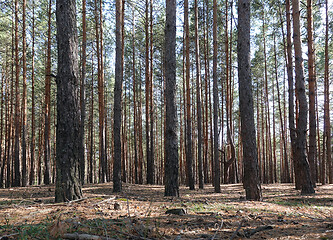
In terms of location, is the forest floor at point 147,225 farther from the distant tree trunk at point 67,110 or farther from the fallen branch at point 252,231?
the distant tree trunk at point 67,110

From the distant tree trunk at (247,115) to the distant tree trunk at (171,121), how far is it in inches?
71.5

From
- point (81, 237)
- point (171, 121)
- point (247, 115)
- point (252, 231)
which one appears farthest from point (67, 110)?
point (247, 115)

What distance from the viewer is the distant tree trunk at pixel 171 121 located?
6625 mm

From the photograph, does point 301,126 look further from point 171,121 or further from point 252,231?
point 252,231

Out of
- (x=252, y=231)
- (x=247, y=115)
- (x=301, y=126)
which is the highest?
(x=247, y=115)

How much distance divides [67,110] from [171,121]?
9.42 feet

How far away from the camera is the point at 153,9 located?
15.6 meters

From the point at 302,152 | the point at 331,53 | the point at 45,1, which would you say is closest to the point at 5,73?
the point at 45,1

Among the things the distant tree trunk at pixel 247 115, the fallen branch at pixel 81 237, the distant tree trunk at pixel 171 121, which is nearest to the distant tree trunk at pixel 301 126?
the distant tree trunk at pixel 247 115

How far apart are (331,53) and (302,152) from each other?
13.2 meters

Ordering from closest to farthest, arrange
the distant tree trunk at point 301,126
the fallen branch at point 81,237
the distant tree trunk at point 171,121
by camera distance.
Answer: the fallen branch at point 81,237, the distant tree trunk at point 171,121, the distant tree trunk at point 301,126

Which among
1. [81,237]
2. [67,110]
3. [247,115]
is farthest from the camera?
[247,115]

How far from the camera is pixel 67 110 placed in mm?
4852

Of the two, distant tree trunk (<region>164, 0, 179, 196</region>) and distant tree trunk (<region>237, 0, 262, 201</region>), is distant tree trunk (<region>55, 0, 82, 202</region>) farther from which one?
distant tree trunk (<region>237, 0, 262, 201</region>)
